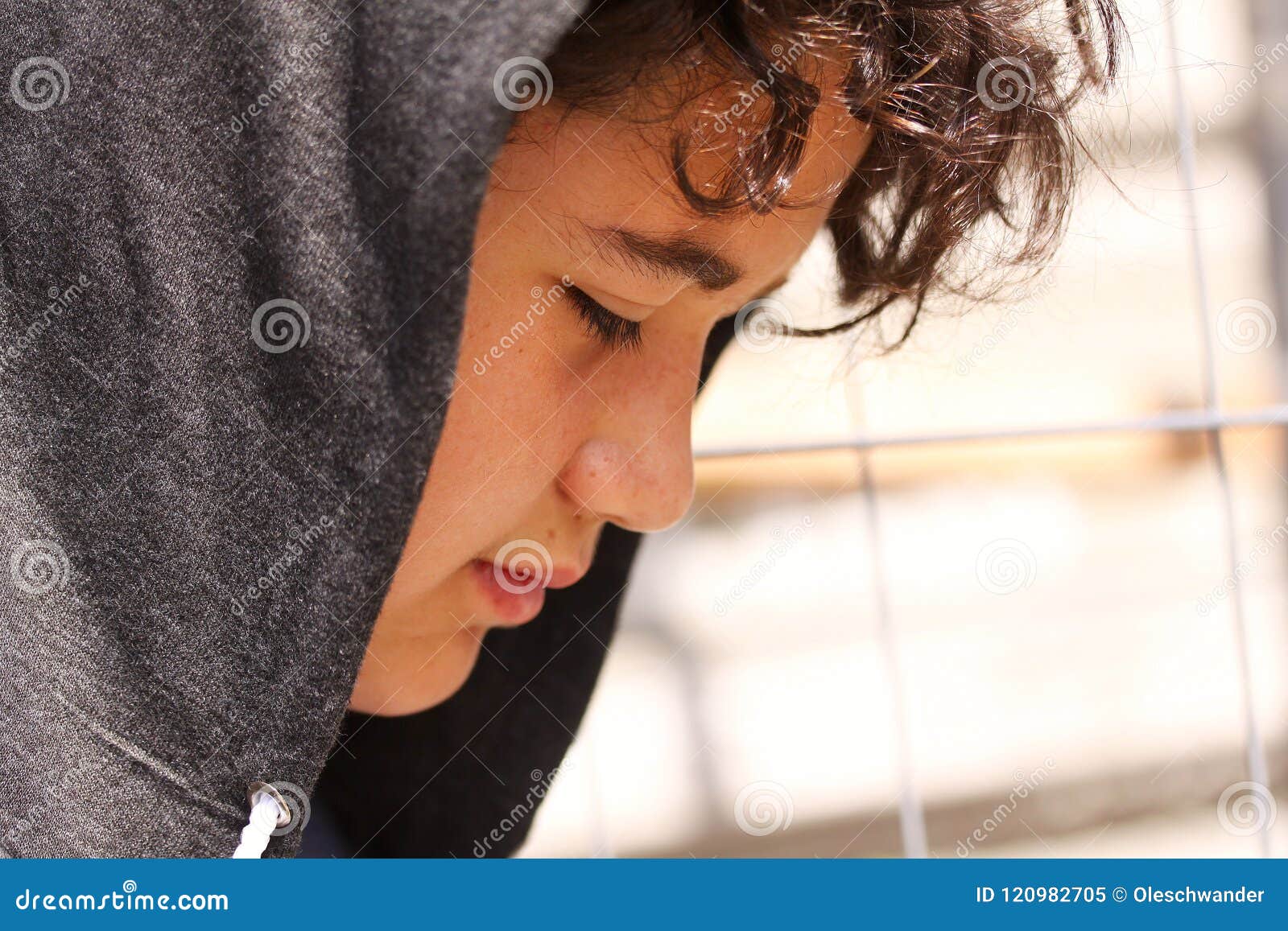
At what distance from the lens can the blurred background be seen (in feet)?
3.35

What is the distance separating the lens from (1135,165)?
946mm

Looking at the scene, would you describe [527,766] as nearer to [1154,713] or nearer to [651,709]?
[651,709]

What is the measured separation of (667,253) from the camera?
60cm
